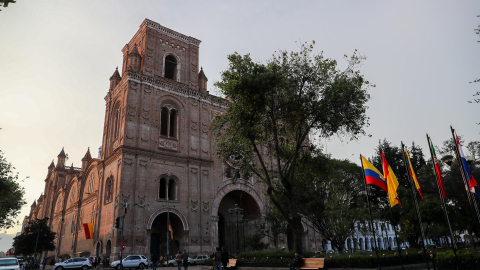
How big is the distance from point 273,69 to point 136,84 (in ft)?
64.0

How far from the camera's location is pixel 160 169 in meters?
30.7

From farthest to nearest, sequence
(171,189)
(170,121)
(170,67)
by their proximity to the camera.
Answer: (170,67) < (170,121) < (171,189)

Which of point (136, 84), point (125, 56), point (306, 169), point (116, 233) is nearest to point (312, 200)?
point (306, 169)

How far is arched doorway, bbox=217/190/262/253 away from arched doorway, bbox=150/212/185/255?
6.15 meters

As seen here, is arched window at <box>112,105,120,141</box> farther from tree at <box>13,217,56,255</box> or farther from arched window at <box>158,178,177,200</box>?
tree at <box>13,217,56,255</box>

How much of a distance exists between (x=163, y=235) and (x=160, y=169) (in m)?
6.19

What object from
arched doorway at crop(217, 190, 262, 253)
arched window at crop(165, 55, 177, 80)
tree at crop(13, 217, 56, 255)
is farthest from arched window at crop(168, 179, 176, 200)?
tree at crop(13, 217, 56, 255)

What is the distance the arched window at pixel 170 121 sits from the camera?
33.6m

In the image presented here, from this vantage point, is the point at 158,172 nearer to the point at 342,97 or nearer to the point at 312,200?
the point at 312,200

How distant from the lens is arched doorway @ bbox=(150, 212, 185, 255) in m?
30.5

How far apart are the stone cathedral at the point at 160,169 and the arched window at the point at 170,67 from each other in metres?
0.11

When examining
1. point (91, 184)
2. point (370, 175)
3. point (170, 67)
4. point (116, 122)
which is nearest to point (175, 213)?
point (116, 122)

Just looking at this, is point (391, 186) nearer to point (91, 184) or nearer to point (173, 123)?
point (173, 123)

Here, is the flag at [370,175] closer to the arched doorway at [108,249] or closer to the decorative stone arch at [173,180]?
the decorative stone arch at [173,180]
